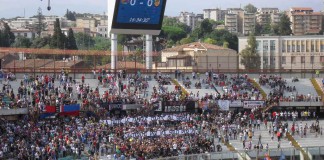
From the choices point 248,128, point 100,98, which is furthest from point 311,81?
point 100,98

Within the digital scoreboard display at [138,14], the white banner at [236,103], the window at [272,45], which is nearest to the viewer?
the white banner at [236,103]

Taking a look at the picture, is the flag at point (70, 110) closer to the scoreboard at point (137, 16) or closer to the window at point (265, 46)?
the scoreboard at point (137, 16)

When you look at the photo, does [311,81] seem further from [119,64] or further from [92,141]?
[92,141]

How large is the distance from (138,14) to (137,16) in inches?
6.8

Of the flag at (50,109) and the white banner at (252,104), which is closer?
the flag at (50,109)

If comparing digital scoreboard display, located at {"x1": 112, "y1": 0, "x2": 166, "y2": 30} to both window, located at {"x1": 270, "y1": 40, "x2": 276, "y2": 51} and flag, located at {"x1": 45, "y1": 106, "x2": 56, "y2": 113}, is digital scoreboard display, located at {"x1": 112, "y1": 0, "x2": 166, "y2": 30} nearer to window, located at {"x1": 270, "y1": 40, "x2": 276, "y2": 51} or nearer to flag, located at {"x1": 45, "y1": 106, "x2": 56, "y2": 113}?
flag, located at {"x1": 45, "y1": 106, "x2": 56, "y2": 113}

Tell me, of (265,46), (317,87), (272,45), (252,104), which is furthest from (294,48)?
(252,104)

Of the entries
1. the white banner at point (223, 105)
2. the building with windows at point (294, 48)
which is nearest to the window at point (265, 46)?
the building with windows at point (294, 48)

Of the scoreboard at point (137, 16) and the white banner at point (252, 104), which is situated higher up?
the scoreboard at point (137, 16)

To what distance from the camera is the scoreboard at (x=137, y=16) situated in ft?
169

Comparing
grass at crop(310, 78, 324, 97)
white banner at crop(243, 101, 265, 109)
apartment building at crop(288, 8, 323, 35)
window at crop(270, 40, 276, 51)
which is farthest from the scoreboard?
apartment building at crop(288, 8, 323, 35)

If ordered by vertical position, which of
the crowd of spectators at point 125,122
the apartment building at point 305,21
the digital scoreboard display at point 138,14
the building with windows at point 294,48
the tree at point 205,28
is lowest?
the crowd of spectators at point 125,122

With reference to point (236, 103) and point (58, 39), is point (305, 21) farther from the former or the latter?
point (236, 103)

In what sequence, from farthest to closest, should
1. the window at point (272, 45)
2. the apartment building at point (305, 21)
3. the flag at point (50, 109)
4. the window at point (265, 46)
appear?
the apartment building at point (305, 21) → the window at point (265, 46) → the window at point (272, 45) → the flag at point (50, 109)
